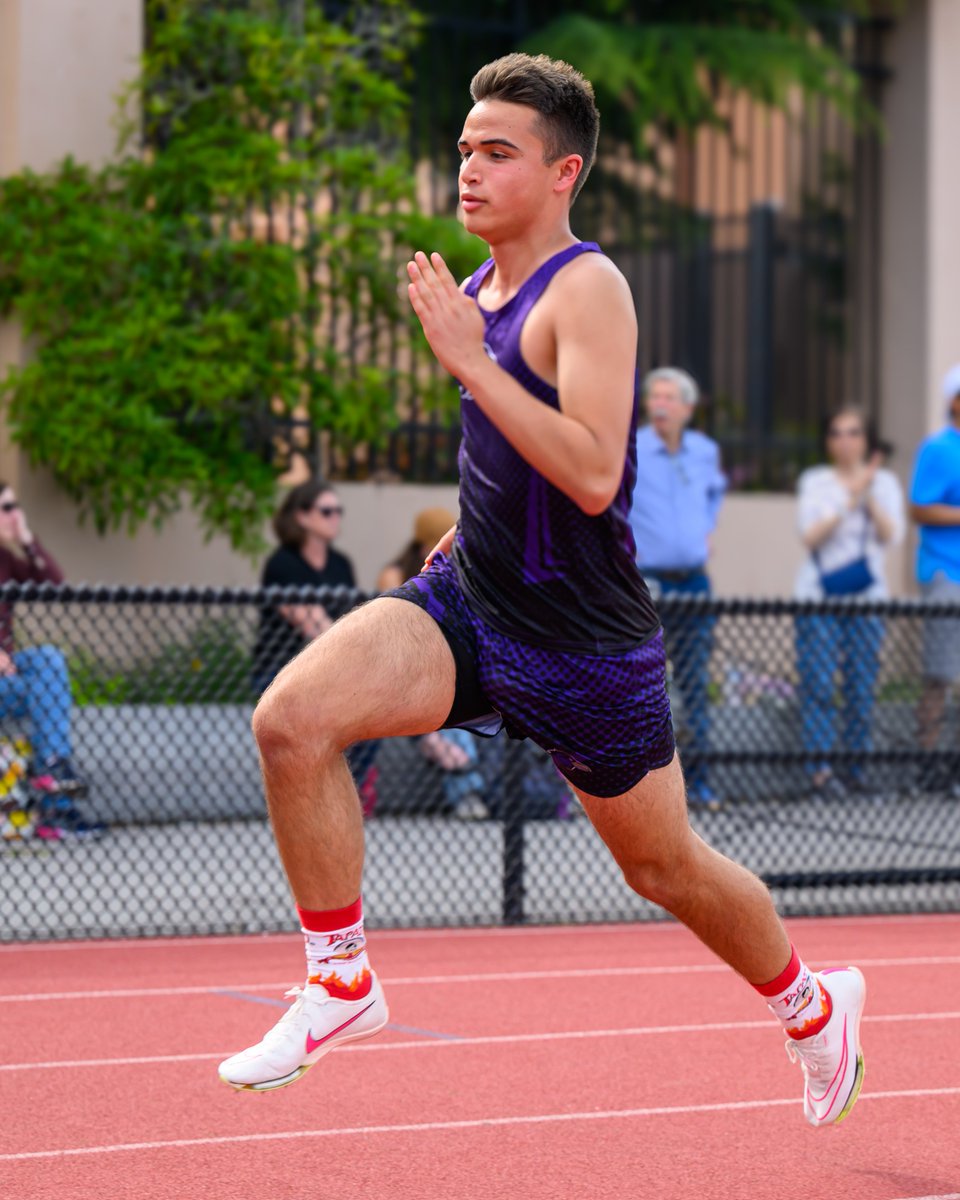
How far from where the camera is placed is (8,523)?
30.5ft

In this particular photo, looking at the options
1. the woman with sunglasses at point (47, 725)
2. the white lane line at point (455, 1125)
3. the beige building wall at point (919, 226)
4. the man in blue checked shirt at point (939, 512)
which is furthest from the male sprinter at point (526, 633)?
the beige building wall at point (919, 226)

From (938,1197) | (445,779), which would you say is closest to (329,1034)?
(938,1197)

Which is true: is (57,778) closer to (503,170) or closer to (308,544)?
Answer: (308,544)

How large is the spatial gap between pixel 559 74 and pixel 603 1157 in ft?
7.15

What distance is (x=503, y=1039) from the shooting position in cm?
560

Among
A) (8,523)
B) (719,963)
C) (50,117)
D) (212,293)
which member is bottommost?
(719,963)

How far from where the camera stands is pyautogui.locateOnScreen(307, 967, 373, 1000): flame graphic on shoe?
388cm

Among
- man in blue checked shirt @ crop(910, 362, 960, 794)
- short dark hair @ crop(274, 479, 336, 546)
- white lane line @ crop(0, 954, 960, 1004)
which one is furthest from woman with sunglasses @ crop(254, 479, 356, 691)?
white lane line @ crop(0, 954, 960, 1004)

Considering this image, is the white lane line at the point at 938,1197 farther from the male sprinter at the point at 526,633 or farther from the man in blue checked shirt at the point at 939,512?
the man in blue checked shirt at the point at 939,512

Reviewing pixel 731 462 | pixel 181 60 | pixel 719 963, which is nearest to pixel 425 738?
pixel 719 963

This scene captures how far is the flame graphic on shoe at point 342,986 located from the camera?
3.88 metres

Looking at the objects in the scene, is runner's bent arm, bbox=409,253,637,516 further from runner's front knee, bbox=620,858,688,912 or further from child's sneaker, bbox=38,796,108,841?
child's sneaker, bbox=38,796,108,841

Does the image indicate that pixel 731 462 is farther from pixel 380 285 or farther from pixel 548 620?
pixel 548 620

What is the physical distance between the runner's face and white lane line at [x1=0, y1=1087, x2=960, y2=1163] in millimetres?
1928
